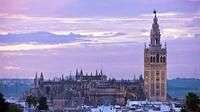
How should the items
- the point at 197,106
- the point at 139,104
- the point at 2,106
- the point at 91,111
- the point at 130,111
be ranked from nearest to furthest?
the point at 2,106 < the point at 197,106 < the point at 130,111 < the point at 91,111 < the point at 139,104

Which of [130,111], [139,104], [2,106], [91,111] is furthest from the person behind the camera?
[139,104]

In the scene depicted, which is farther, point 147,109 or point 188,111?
point 147,109

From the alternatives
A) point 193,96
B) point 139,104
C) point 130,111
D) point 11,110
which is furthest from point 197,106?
point 139,104

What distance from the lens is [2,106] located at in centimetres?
10544

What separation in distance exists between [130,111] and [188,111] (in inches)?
1735

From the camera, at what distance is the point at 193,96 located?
120375 millimetres

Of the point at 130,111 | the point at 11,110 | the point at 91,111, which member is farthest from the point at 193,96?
the point at 91,111

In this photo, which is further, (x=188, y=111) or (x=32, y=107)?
(x=32, y=107)

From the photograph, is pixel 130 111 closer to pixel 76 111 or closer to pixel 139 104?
pixel 76 111

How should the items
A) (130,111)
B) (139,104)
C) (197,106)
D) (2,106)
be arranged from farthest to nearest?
(139,104) < (130,111) < (197,106) < (2,106)

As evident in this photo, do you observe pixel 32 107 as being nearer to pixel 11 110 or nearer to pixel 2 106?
pixel 11 110

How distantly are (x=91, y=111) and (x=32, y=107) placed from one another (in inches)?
514

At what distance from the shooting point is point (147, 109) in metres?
179

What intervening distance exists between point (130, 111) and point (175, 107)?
853 inches
